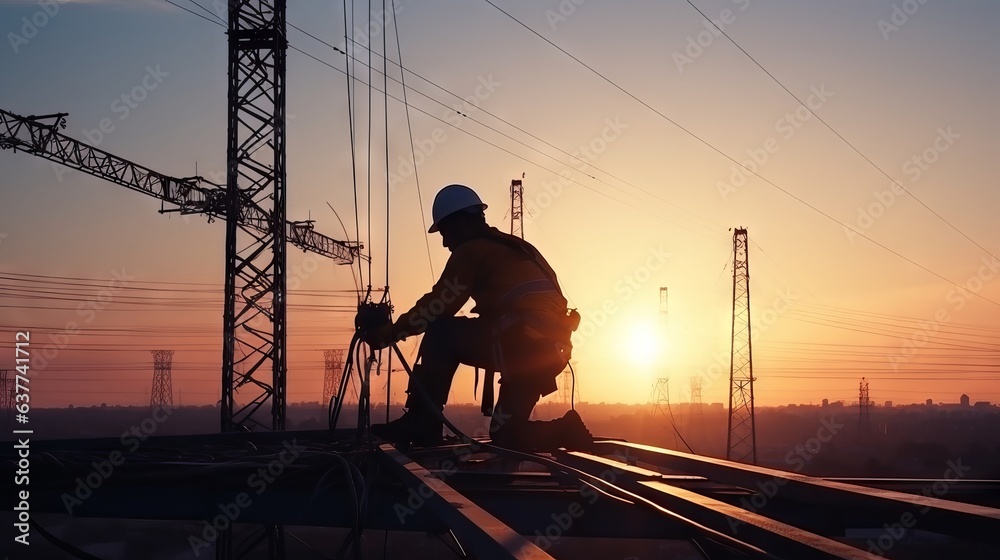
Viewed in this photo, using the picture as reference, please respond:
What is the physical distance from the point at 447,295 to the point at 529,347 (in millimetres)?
649

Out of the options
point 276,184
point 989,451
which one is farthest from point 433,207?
point 989,451

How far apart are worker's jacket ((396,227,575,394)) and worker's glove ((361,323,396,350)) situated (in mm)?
86

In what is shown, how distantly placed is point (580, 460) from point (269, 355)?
19360mm

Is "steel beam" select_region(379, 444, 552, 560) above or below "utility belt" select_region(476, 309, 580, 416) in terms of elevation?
below

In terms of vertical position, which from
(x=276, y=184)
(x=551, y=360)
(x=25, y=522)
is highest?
(x=276, y=184)

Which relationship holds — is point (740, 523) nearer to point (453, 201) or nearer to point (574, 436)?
point (574, 436)

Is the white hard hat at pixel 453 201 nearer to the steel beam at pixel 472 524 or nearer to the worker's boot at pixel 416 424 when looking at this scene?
the worker's boot at pixel 416 424

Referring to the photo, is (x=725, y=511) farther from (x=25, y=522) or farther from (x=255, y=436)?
(x=255, y=436)

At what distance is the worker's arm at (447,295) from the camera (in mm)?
5887

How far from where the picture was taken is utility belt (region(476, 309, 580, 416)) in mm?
5926

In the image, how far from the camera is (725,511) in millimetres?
2818
